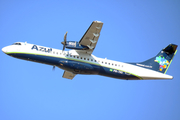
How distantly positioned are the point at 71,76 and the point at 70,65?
5159 millimetres

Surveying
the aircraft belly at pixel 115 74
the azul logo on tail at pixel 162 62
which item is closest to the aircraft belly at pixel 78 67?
the aircraft belly at pixel 115 74

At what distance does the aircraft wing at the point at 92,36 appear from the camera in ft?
68.6

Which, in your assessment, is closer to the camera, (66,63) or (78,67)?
(66,63)

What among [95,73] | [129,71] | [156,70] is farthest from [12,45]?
[156,70]

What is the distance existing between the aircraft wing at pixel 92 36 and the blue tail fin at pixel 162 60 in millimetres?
6277

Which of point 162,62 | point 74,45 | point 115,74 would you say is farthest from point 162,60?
point 74,45

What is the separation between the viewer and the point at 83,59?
23.7 metres

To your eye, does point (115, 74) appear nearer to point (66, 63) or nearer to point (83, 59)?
point (83, 59)

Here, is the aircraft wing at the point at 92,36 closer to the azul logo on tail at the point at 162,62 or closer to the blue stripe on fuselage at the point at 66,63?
the blue stripe on fuselage at the point at 66,63

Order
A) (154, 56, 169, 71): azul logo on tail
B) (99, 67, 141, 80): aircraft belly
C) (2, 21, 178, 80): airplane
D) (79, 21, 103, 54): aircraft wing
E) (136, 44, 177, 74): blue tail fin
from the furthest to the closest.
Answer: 1. (154, 56, 169, 71): azul logo on tail
2. (136, 44, 177, 74): blue tail fin
3. (99, 67, 141, 80): aircraft belly
4. (2, 21, 178, 80): airplane
5. (79, 21, 103, 54): aircraft wing

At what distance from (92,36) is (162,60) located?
991 centimetres

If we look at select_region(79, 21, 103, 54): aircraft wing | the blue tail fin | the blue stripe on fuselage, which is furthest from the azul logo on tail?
Answer: select_region(79, 21, 103, 54): aircraft wing

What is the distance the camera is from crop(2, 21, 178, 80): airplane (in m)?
22.8

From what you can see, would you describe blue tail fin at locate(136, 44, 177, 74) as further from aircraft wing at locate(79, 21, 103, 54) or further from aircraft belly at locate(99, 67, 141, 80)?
aircraft wing at locate(79, 21, 103, 54)
